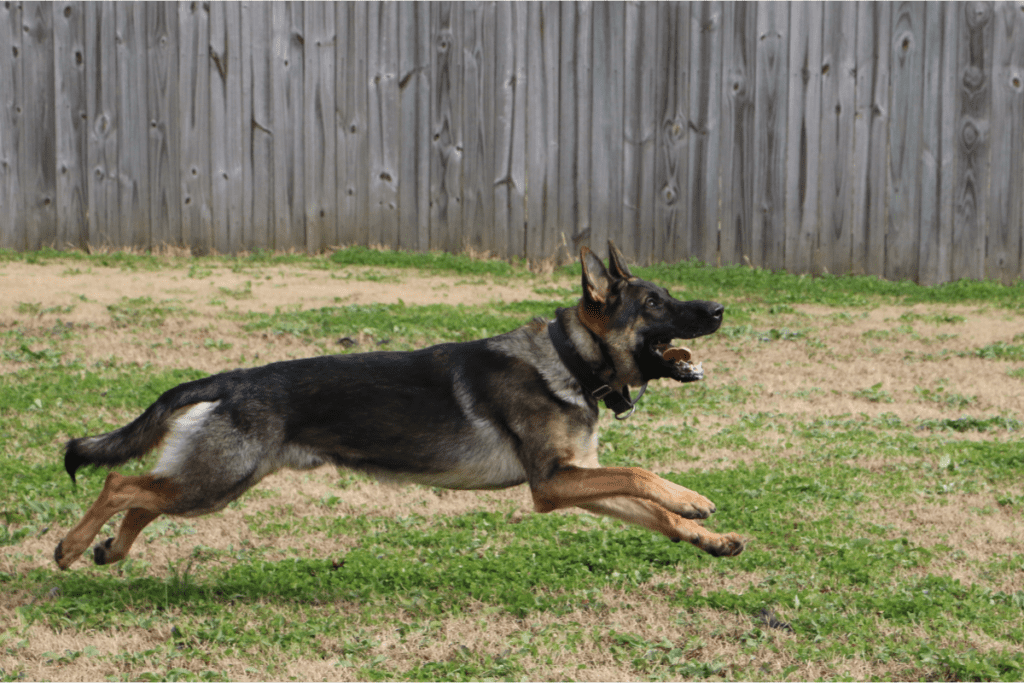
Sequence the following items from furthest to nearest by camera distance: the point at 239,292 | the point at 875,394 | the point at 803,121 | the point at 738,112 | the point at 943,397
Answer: the point at 738,112, the point at 803,121, the point at 239,292, the point at 875,394, the point at 943,397

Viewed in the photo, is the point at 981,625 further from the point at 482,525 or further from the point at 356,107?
the point at 356,107

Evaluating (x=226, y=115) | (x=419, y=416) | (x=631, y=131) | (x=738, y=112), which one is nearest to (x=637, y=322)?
(x=419, y=416)

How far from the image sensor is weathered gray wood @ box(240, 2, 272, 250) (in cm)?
1145

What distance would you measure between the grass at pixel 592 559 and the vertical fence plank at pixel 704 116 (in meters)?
3.27

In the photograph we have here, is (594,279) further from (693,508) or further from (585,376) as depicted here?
(693,508)

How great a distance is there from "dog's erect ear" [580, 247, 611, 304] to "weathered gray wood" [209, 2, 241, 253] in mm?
8083

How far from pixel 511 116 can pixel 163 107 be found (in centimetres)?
396

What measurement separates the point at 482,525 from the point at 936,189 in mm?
7573

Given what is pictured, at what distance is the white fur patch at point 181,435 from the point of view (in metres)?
4.35

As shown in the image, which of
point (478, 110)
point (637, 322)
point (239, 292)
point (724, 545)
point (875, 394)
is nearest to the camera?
point (724, 545)

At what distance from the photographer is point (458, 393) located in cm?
448

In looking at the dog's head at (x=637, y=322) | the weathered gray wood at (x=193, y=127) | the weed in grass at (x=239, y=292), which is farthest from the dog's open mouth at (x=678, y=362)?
the weathered gray wood at (x=193, y=127)

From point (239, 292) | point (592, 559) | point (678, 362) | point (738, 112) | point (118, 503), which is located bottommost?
point (592, 559)

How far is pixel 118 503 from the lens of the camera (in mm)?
4363
